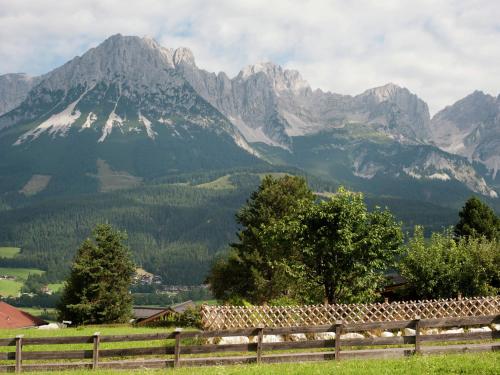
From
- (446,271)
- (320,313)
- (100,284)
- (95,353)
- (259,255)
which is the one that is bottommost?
(95,353)

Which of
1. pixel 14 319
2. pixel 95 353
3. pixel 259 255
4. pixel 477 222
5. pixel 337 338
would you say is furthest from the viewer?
pixel 14 319

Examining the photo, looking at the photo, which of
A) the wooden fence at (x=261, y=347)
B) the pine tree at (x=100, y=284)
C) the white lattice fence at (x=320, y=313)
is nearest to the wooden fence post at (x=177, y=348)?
the wooden fence at (x=261, y=347)

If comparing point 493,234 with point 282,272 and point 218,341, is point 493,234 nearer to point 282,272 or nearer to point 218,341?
point 282,272

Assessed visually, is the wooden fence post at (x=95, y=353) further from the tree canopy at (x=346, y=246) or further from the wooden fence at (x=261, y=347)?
the tree canopy at (x=346, y=246)

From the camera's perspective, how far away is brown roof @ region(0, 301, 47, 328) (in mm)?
83000

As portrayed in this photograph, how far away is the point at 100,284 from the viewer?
7806 cm

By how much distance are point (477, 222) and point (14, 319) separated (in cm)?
6765

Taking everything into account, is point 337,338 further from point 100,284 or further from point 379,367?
point 100,284

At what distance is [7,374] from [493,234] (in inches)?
2491

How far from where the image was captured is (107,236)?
82.2 meters

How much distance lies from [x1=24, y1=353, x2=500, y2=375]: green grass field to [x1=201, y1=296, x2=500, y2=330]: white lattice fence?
969 cm

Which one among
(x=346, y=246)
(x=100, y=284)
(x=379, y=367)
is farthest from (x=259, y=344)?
(x=100, y=284)

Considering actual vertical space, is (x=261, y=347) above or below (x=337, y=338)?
below

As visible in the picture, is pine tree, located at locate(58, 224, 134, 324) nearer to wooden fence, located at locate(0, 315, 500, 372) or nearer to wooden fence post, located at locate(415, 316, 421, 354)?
wooden fence, located at locate(0, 315, 500, 372)
